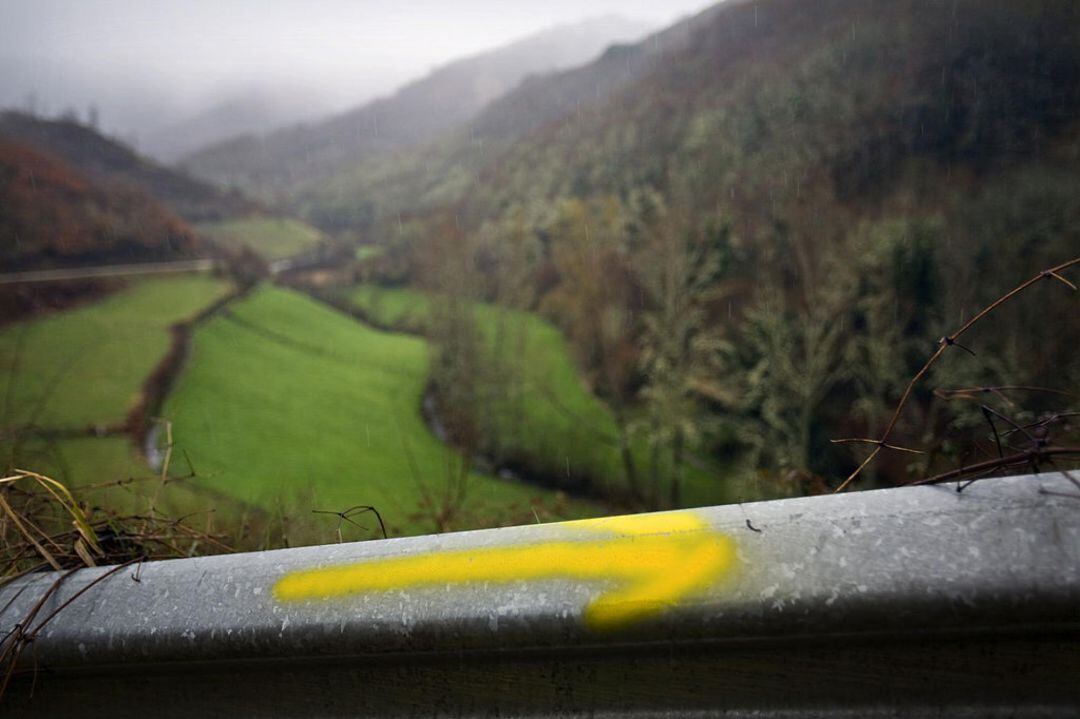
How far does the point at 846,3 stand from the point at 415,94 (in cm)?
16449

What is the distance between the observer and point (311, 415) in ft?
88.8

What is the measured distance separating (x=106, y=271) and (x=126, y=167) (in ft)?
151

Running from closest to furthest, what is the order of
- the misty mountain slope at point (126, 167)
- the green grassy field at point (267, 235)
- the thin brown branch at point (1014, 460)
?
the thin brown branch at point (1014, 460) < the green grassy field at point (267, 235) < the misty mountain slope at point (126, 167)

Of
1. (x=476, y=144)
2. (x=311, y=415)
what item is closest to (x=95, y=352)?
(x=311, y=415)

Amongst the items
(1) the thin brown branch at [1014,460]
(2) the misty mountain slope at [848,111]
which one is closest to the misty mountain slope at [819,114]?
(2) the misty mountain slope at [848,111]

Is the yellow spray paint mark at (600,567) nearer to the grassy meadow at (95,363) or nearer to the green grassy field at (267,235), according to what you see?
the grassy meadow at (95,363)

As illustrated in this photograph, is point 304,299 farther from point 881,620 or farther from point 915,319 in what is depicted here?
point 881,620

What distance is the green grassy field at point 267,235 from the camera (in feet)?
211

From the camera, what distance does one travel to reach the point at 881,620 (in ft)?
2.99

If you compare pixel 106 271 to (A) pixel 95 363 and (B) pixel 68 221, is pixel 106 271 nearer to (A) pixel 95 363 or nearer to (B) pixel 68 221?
(B) pixel 68 221

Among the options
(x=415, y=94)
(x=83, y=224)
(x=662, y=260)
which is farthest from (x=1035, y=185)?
(x=415, y=94)

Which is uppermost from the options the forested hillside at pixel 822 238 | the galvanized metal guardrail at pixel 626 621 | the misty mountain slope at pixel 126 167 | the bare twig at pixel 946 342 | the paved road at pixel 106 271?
the misty mountain slope at pixel 126 167

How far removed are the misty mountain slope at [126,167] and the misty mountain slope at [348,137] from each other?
37885 mm

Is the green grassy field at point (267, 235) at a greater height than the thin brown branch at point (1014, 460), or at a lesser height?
lesser
